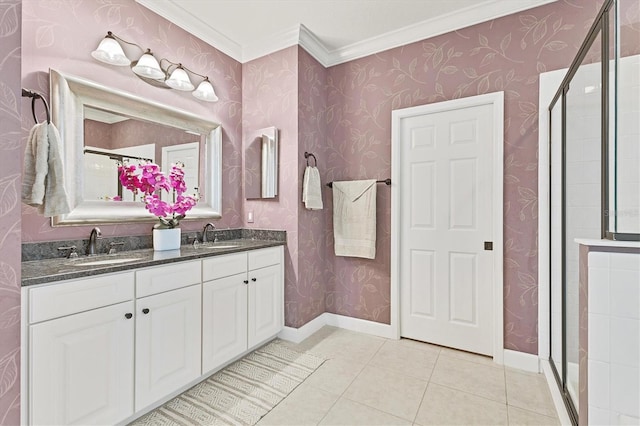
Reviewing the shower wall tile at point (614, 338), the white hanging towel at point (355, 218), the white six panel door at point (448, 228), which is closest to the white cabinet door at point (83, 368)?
the white hanging towel at point (355, 218)

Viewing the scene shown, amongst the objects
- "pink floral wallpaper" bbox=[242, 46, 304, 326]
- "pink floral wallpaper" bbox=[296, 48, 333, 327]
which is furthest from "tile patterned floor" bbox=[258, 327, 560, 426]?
"pink floral wallpaper" bbox=[242, 46, 304, 326]

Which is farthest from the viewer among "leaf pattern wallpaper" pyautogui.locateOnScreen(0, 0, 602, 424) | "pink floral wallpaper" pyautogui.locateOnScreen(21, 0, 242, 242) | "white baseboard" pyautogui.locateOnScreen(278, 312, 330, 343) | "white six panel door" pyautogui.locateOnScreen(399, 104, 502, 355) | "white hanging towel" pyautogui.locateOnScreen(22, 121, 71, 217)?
"white baseboard" pyautogui.locateOnScreen(278, 312, 330, 343)

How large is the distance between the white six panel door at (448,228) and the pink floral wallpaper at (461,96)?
0.15 m

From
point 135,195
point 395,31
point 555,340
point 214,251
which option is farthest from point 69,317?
point 395,31

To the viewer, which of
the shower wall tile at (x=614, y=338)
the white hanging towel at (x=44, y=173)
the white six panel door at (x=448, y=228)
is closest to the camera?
the shower wall tile at (x=614, y=338)

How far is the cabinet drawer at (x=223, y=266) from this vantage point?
1993 mm

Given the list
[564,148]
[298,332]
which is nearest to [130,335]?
[298,332]

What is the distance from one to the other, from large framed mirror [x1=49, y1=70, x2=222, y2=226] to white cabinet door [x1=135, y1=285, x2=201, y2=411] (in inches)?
29.1

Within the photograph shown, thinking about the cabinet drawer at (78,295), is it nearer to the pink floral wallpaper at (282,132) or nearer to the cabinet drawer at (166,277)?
the cabinet drawer at (166,277)

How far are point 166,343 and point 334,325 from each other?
1.72 meters

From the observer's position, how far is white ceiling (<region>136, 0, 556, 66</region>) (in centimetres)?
233

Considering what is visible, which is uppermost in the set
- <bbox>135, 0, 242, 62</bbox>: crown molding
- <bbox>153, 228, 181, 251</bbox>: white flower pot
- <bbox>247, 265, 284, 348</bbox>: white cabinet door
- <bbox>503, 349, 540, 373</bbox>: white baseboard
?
<bbox>135, 0, 242, 62</bbox>: crown molding

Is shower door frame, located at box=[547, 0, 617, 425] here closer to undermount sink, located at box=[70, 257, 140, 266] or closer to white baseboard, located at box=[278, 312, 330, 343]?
white baseboard, located at box=[278, 312, 330, 343]

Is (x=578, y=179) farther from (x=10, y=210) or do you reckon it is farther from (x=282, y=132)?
(x=10, y=210)
